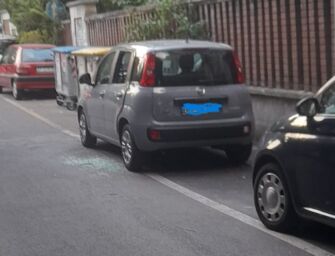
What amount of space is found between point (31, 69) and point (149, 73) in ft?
39.9

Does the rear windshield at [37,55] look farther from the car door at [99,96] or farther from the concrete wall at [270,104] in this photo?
the car door at [99,96]

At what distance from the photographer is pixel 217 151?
11.0 m

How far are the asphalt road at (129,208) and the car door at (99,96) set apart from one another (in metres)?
0.45

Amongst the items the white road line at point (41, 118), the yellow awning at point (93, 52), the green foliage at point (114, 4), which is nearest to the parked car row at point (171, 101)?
the white road line at point (41, 118)

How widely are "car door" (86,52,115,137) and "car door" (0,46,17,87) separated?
10.6m

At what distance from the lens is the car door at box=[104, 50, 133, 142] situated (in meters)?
9.78

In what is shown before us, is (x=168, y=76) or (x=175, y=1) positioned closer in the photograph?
(x=168, y=76)

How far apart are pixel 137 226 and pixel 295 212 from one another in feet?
4.83

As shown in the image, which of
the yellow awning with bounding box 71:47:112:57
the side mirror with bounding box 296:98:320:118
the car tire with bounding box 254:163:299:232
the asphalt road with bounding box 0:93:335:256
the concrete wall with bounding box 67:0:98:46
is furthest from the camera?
the concrete wall with bounding box 67:0:98:46

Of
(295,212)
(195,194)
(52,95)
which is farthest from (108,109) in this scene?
(52,95)

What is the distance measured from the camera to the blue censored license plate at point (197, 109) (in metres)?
9.19

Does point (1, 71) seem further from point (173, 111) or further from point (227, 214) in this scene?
point (227, 214)

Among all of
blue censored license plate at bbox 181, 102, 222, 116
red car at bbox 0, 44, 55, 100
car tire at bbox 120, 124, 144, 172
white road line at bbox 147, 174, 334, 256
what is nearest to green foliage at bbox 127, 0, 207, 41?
car tire at bbox 120, 124, 144, 172

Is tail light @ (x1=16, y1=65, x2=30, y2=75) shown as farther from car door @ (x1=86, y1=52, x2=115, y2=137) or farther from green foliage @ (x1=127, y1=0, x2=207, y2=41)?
car door @ (x1=86, y1=52, x2=115, y2=137)
